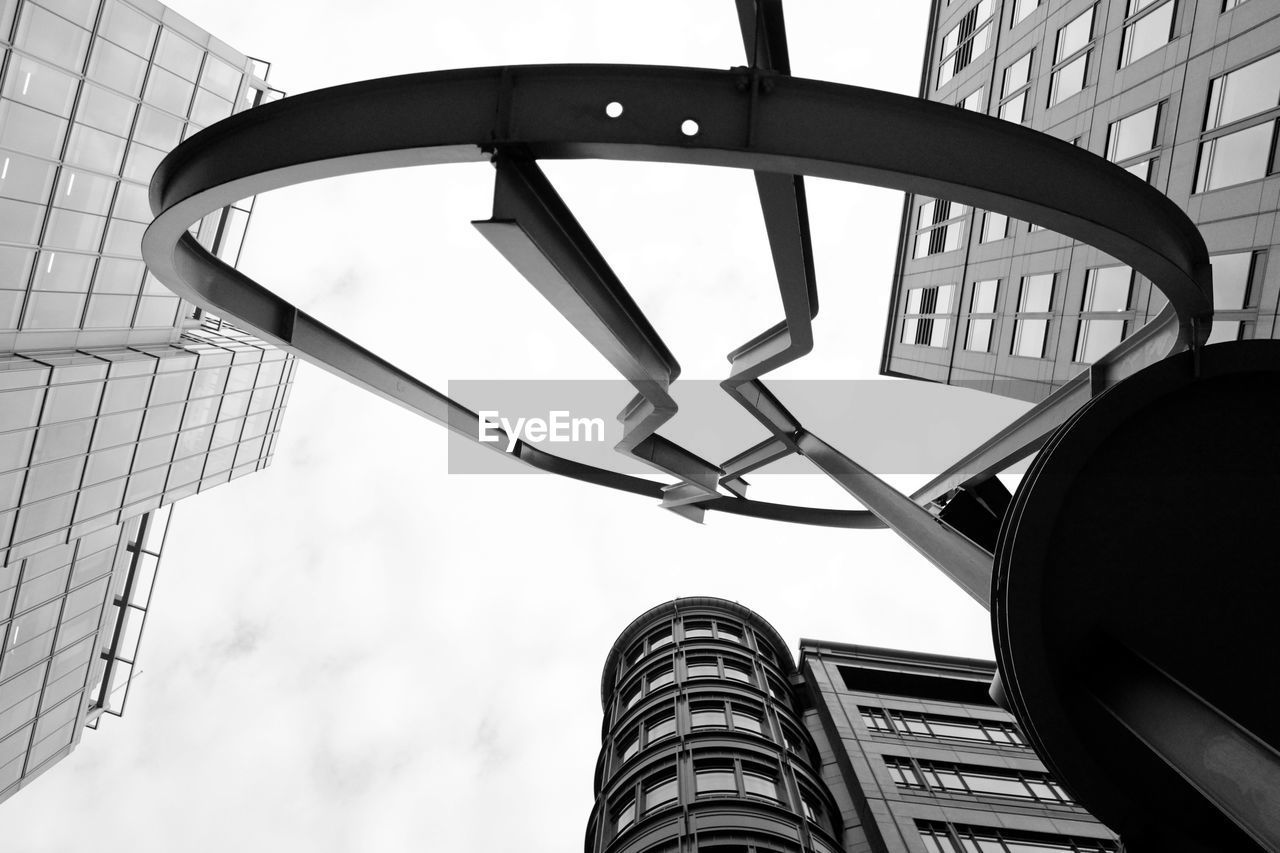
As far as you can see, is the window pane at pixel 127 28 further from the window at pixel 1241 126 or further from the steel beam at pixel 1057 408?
the window at pixel 1241 126

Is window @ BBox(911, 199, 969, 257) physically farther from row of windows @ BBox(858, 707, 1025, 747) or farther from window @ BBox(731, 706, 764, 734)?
row of windows @ BBox(858, 707, 1025, 747)

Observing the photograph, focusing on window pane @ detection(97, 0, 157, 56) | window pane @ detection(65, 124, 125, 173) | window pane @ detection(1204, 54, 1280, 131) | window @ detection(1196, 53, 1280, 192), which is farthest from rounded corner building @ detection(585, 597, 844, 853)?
window pane @ detection(97, 0, 157, 56)

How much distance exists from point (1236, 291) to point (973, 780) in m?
31.2

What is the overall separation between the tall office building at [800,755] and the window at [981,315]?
771 inches

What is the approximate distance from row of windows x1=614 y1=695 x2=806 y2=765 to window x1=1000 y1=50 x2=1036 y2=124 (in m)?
28.0

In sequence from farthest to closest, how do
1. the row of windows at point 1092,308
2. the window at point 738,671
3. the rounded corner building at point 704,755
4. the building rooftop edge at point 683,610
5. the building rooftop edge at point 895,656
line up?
the building rooftop edge at point 895,656 < the building rooftop edge at point 683,610 < the window at point 738,671 < the rounded corner building at point 704,755 < the row of windows at point 1092,308

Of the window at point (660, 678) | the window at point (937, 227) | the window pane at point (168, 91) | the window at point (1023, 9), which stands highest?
the window at point (1023, 9)

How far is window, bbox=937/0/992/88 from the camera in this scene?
32.7m

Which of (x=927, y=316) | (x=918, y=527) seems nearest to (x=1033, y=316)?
(x=927, y=316)

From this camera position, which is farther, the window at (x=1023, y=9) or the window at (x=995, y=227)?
the window at (x=1023, y=9)

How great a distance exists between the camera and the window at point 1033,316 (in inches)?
940

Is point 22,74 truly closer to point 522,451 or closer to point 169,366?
point 169,366

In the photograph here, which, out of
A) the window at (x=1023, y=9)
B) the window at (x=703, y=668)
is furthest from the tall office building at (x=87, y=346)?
the window at (x=1023, y=9)

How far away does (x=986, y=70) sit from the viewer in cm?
3155
